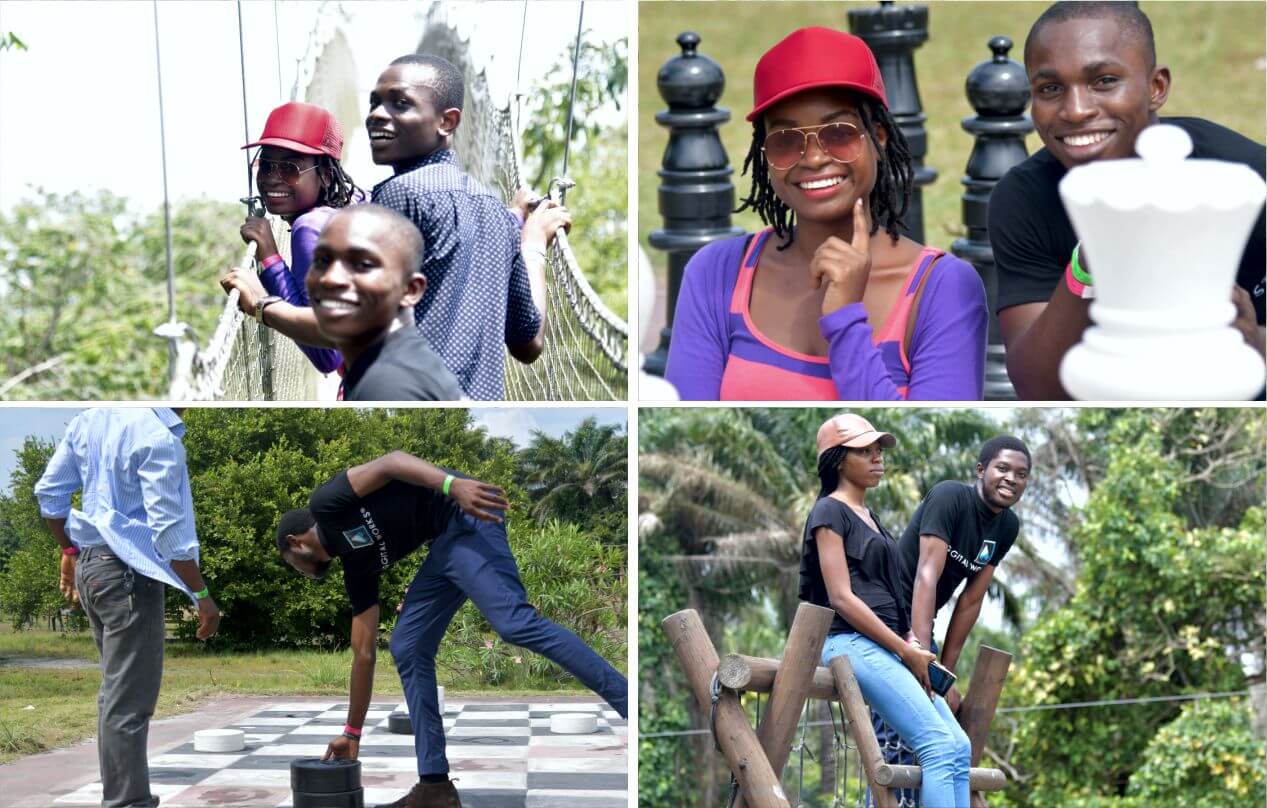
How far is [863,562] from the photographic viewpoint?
341cm

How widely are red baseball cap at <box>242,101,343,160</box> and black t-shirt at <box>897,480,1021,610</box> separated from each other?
142cm

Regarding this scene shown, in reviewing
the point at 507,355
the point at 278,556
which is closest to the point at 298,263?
the point at 507,355

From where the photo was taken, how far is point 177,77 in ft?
16.1

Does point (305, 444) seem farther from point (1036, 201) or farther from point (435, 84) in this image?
point (1036, 201)

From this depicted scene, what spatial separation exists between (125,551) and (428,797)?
30.8 inches

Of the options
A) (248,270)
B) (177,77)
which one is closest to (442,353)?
(248,270)

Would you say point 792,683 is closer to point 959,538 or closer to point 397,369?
point 959,538

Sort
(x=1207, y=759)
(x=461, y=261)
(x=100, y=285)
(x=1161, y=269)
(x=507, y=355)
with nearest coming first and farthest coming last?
1. (x=1161, y=269)
2. (x=461, y=261)
3. (x=507, y=355)
4. (x=1207, y=759)
5. (x=100, y=285)

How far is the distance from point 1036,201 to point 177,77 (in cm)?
281

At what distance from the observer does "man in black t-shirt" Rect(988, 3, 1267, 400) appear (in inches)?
115

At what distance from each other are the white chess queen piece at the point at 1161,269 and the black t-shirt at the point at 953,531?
90cm

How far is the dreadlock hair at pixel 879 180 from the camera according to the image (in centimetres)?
304

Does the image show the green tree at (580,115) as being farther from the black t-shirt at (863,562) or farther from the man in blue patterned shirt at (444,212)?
the black t-shirt at (863,562)

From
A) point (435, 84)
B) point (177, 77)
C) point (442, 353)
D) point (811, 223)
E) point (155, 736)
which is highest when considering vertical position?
point (177, 77)
